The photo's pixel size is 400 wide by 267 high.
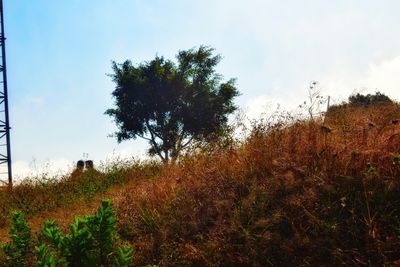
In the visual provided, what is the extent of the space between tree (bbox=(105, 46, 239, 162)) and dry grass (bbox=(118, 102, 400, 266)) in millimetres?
20916

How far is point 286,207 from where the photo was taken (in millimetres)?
5520

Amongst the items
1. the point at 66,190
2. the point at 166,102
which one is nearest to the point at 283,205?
the point at 66,190

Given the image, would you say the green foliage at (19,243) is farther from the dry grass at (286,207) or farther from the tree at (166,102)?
the tree at (166,102)

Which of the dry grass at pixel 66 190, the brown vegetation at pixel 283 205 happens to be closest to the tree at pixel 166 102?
the dry grass at pixel 66 190

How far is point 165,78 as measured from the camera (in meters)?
28.7

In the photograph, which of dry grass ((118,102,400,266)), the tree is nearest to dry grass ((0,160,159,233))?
dry grass ((118,102,400,266))

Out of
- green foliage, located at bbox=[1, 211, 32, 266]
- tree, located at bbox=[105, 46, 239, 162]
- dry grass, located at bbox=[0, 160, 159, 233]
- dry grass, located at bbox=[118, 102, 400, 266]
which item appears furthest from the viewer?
tree, located at bbox=[105, 46, 239, 162]

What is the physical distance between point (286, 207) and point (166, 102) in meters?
23.2

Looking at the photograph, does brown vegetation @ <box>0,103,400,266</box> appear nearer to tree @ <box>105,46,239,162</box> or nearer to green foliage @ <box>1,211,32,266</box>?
green foliage @ <box>1,211,32,266</box>

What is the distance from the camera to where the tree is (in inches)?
1114

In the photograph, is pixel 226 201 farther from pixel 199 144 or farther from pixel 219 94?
pixel 219 94

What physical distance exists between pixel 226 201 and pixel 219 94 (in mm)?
23552

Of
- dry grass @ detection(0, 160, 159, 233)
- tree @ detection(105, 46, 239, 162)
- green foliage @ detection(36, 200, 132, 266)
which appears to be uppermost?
tree @ detection(105, 46, 239, 162)

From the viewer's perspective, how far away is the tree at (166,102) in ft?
92.8
